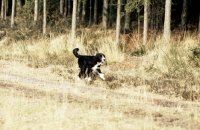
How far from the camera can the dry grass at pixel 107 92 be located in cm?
695

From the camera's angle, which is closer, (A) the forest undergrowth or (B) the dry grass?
(B) the dry grass

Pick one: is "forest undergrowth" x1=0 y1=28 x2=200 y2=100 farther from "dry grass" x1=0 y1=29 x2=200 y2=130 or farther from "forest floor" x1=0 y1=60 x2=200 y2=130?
"forest floor" x1=0 y1=60 x2=200 y2=130

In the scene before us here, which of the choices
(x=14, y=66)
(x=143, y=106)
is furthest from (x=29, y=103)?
(x=14, y=66)

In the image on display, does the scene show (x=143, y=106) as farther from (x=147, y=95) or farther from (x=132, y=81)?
(x=132, y=81)

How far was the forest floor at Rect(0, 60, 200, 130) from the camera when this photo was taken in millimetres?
6707

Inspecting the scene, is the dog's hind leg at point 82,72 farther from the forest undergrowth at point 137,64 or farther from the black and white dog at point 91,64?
the forest undergrowth at point 137,64

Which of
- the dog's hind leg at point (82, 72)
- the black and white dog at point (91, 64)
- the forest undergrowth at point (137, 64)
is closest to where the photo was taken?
the forest undergrowth at point (137, 64)

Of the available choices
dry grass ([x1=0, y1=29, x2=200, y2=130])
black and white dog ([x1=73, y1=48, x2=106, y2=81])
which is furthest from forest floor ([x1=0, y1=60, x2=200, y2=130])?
black and white dog ([x1=73, y1=48, x2=106, y2=81])

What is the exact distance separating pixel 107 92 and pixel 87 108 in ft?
8.15

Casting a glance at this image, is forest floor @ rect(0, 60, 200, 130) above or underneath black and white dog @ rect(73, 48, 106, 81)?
underneath

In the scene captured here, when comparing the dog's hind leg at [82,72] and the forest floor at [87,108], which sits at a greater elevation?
the dog's hind leg at [82,72]

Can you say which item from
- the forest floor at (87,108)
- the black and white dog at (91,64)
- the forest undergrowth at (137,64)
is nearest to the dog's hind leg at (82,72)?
the black and white dog at (91,64)

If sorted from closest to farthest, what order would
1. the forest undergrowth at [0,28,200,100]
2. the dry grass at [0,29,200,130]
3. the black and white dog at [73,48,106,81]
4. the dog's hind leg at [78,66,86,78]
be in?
the dry grass at [0,29,200,130] → the forest undergrowth at [0,28,200,100] → the black and white dog at [73,48,106,81] → the dog's hind leg at [78,66,86,78]

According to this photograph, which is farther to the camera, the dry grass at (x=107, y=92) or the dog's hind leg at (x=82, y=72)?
the dog's hind leg at (x=82, y=72)
